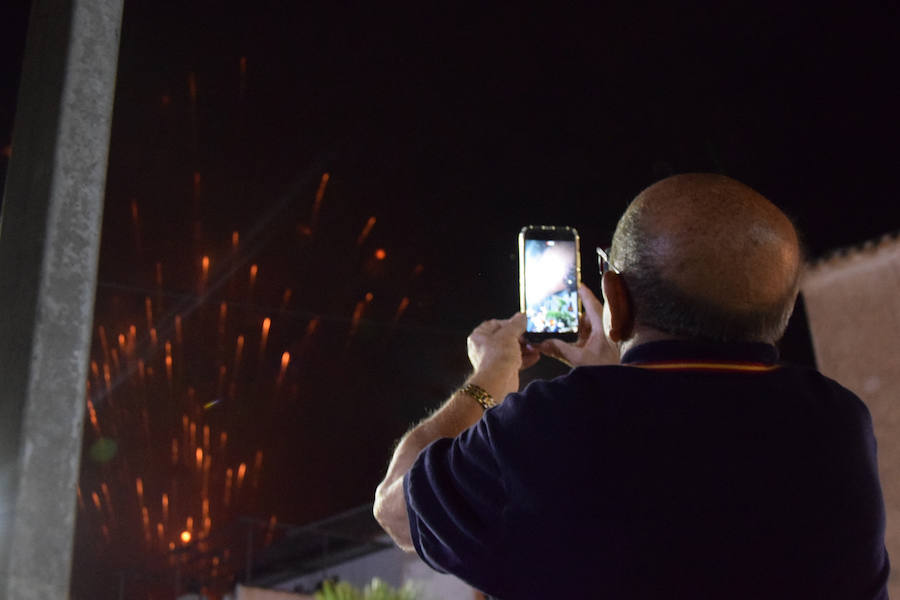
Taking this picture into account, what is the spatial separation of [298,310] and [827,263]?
15.3 ft

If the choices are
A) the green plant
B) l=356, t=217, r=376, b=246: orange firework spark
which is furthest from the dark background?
the green plant

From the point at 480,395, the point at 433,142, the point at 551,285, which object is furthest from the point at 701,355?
the point at 433,142

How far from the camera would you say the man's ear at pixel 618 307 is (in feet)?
4.65

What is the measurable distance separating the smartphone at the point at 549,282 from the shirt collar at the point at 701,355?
535mm

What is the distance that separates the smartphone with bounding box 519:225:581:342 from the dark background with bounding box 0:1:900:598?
2.59 m

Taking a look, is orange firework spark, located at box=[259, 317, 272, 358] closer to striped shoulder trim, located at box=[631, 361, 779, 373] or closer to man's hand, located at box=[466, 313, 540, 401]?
man's hand, located at box=[466, 313, 540, 401]

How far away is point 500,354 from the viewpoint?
1.73m

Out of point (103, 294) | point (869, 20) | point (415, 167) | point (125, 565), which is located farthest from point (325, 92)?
point (125, 565)

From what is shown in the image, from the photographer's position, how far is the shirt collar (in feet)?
4.44

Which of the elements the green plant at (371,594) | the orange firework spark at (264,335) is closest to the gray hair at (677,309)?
the orange firework spark at (264,335)

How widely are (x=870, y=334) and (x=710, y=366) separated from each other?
7.77m

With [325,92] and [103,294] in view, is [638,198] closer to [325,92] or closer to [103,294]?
[325,92]

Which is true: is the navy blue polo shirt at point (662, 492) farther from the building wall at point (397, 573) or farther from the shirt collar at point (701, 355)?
the building wall at point (397, 573)

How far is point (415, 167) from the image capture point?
6.13 m
